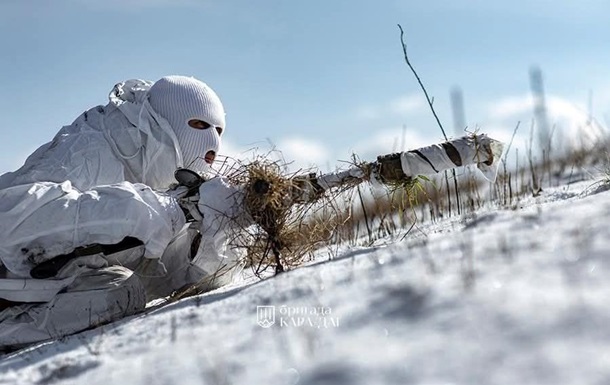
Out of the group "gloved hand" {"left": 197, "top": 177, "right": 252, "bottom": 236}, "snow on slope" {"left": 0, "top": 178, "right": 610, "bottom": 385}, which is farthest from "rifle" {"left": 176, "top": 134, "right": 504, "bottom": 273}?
"snow on slope" {"left": 0, "top": 178, "right": 610, "bottom": 385}

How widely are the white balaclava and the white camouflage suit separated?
18 cm

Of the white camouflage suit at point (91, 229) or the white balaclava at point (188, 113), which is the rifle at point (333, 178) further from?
the white balaclava at point (188, 113)

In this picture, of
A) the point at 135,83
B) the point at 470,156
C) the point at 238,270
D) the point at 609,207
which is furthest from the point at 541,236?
the point at 135,83

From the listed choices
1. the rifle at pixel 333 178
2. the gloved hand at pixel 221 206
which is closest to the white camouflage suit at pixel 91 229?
the gloved hand at pixel 221 206

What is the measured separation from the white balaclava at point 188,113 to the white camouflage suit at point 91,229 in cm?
18

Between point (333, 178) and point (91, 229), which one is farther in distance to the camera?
point (333, 178)

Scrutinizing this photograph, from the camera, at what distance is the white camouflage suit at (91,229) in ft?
10.2

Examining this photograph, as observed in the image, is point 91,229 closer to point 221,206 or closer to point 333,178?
point 221,206

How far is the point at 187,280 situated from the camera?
3801mm

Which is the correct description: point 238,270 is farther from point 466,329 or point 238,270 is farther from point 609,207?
point 466,329

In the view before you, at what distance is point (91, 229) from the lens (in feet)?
10.3

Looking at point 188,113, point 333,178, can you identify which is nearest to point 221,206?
point 333,178

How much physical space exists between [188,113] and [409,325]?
262 centimetres

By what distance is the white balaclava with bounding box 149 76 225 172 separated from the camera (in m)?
3.97
